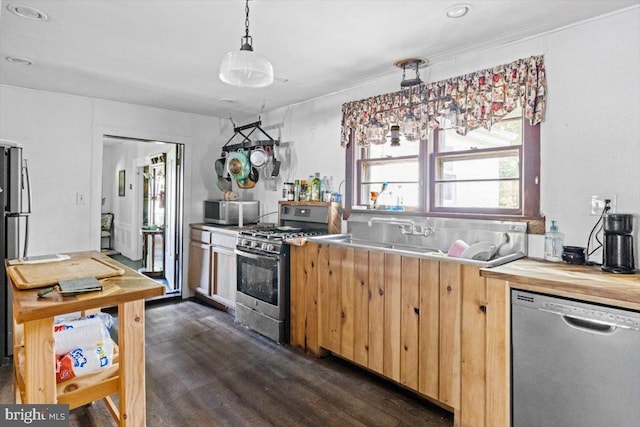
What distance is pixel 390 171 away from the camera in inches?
127

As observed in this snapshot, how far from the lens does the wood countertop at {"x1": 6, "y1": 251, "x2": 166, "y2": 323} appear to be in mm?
1265

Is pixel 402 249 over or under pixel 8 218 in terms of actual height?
under

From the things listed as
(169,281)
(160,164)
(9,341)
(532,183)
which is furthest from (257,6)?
(160,164)

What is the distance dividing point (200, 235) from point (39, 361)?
9.86 feet

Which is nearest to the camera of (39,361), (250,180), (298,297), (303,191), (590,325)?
(39,361)

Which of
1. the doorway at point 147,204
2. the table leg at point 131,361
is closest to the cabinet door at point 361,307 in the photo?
the table leg at point 131,361

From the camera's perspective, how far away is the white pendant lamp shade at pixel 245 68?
1.69 m

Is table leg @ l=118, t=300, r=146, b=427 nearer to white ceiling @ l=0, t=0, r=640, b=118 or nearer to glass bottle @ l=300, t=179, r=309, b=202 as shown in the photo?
white ceiling @ l=0, t=0, r=640, b=118

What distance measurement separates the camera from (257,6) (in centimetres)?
198

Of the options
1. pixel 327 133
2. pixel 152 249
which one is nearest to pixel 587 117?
pixel 327 133

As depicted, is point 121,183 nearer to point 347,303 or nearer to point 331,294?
point 331,294

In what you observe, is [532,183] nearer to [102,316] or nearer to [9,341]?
[102,316]

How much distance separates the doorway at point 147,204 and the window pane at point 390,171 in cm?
240

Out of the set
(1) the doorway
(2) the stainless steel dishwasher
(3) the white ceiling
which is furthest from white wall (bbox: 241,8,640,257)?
(1) the doorway
